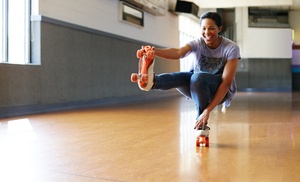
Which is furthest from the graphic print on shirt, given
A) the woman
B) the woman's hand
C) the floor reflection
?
the floor reflection

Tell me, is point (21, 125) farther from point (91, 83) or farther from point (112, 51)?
point (112, 51)

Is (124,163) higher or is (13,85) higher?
(13,85)

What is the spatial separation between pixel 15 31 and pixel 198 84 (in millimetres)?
3251

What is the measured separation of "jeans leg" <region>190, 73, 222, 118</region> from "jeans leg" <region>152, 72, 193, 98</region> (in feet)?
0.25

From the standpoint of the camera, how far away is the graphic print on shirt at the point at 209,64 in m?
2.31

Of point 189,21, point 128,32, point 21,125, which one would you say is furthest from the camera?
point 189,21

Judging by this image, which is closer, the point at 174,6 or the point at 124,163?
the point at 124,163

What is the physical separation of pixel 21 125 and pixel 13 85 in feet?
3.83

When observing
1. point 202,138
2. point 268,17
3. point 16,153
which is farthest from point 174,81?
point 268,17

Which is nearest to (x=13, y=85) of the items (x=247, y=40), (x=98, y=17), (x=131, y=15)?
(x=98, y=17)

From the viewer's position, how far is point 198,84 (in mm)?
2168

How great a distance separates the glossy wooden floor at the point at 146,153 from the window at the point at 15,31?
1.62 meters

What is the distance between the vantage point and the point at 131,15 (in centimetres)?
743

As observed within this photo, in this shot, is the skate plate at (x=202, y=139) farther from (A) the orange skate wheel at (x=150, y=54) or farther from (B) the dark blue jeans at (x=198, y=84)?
(A) the orange skate wheel at (x=150, y=54)
